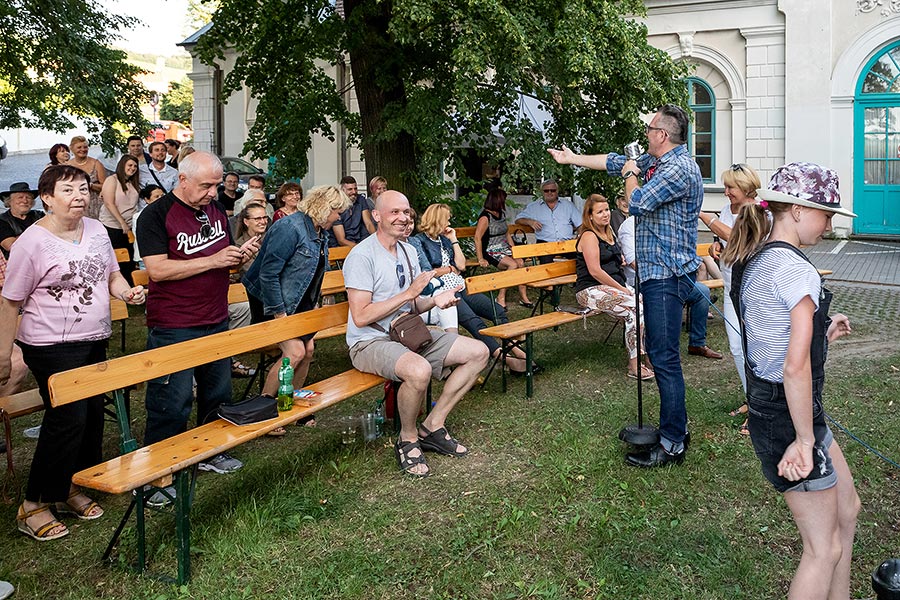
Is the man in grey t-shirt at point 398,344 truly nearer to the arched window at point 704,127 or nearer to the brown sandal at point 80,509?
the brown sandal at point 80,509

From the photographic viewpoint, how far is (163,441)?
4188mm

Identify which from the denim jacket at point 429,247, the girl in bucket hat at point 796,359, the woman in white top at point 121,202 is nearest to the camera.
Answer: the girl in bucket hat at point 796,359

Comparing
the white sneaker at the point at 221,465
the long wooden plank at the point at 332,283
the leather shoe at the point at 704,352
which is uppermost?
the long wooden plank at the point at 332,283

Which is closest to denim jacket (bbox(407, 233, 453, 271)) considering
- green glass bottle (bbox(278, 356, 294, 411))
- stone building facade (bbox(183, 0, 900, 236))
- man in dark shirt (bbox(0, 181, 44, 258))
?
green glass bottle (bbox(278, 356, 294, 411))

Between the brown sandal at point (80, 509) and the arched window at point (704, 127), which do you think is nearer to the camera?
the brown sandal at point (80, 509)

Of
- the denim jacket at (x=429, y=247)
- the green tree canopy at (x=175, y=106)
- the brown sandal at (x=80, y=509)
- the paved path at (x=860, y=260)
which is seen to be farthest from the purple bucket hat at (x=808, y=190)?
the green tree canopy at (x=175, y=106)

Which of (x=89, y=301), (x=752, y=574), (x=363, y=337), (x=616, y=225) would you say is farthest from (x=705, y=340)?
(x=89, y=301)

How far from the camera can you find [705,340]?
8.12 meters

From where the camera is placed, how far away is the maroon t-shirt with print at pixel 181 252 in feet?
14.7

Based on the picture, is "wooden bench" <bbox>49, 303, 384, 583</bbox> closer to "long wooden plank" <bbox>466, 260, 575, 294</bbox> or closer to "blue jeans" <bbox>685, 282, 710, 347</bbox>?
"long wooden plank" <bbox>466, 260, 575, 294</bbox>

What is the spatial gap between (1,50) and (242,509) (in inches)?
355

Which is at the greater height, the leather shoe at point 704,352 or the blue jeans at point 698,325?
the blue jeans at point 698,325

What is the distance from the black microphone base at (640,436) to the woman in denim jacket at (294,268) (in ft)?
7.12

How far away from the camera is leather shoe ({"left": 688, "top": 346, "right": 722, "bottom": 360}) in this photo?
25.5 feet
